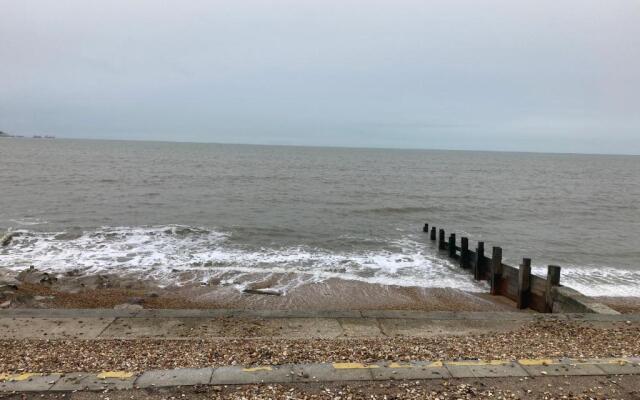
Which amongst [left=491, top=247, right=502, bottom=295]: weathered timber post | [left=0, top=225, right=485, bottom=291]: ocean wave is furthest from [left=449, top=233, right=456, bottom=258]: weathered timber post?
[left=491, top=247, right=502, bottom=295]: weathered timber post

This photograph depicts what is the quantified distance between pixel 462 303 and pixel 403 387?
7.72 meters

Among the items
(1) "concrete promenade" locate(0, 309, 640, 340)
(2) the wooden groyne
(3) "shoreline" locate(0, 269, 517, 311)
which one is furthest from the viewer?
(3) "shoreline" locate(0, 269, 517, 311)

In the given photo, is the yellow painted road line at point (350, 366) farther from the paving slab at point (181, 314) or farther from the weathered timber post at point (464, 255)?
the weathered timber post at point (464, 255)

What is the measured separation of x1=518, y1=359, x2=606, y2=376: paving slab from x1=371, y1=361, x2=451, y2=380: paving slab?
42.7 inches

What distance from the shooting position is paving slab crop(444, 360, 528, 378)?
5.08 metres

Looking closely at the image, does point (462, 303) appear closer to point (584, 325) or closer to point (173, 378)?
point (584, 325)

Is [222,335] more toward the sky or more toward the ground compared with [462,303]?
more toward the sky

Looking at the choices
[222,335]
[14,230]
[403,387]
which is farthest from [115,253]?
[403,387]

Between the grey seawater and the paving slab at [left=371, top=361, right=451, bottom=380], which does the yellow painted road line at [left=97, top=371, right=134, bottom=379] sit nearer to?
the paving slab at [left=371, top=361, right=451, bottom=380]

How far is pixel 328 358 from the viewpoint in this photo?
552 centimetres

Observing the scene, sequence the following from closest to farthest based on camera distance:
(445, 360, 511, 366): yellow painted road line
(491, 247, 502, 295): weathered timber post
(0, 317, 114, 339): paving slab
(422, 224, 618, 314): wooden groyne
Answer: (445, 360, 511, 366): yellow painted road line
(0, 317, 114, 339): paving slab
(422, 224, 618, 314): wooden groyne
(491, 247, 502, 295): weathered timber post

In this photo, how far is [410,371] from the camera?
5.09 metres

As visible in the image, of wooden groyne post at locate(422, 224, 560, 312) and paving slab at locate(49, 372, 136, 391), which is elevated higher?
paving slab at locate(49, 372, 136, 391)

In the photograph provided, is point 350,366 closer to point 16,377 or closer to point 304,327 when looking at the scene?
point 304,327
